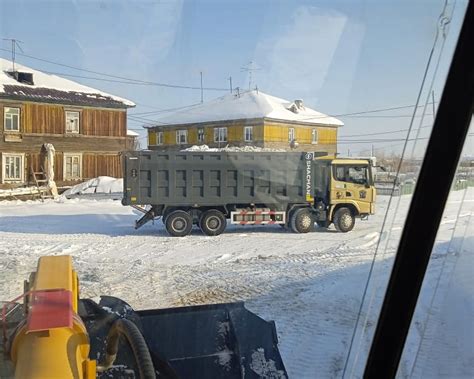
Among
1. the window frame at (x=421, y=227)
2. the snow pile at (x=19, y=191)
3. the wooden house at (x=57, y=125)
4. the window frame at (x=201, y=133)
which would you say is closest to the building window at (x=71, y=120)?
the wooden house at (x=57, y=125)

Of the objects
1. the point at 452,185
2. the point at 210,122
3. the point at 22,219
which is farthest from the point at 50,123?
the point at 452,185

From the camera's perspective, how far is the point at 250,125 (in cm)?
398

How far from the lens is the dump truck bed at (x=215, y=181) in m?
6.19

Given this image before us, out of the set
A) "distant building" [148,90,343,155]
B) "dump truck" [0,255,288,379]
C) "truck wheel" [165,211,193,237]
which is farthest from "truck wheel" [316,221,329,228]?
"dump truck" [0,255,288,379]

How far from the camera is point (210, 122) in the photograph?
3.68 m

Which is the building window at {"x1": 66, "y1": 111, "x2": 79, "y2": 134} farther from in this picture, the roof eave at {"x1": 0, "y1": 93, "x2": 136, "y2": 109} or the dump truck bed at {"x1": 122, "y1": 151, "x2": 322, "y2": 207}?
the dump truck bed at {"x1": 122, "y1": 151, "x2": 322, "y2": 207}

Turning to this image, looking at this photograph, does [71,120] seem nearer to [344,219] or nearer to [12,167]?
[12,167]

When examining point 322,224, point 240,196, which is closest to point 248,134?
point 240,196

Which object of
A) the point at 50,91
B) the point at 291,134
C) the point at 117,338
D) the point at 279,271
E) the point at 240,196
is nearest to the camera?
the point at 117,338

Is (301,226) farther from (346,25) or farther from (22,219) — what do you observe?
(346,25)

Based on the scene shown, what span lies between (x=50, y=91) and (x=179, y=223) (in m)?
5.89

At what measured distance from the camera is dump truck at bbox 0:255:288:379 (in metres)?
1.60

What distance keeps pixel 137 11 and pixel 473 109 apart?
59.1 inches

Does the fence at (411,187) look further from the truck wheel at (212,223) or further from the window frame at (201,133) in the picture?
the truck wheel at (212,223)
